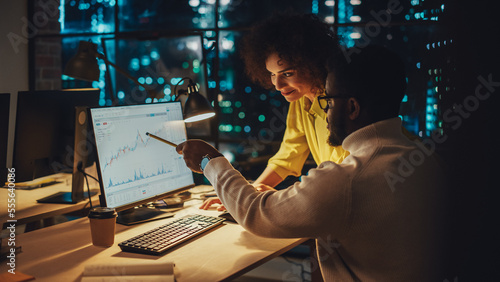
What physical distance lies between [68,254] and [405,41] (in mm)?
2753

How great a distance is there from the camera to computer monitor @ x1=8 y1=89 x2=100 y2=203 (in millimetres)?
1896

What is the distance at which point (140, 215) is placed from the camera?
1729 mm

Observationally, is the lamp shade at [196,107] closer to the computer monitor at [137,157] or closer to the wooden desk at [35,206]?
the computer monitor at [137,157]

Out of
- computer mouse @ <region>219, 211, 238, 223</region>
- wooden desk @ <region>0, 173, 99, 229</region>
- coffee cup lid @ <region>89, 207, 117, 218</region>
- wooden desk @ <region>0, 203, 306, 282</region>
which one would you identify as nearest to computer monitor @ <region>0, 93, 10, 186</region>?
wooden desk @ <region>0, 173, 99, 229</region>

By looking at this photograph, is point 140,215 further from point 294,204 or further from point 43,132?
point 294,204

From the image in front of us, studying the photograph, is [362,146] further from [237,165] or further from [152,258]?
[237,165]

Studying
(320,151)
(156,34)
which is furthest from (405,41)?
(156,34)

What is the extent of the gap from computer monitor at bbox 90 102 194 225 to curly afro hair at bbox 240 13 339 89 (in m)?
0.61

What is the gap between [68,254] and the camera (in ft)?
4.38

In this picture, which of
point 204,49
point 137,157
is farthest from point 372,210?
point 204,49

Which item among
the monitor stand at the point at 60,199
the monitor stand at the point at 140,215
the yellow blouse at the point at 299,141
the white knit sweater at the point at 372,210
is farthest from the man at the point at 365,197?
→ the monitor stand at the point at 60,199

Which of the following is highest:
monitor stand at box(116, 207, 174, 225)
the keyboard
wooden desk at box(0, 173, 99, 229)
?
wooden desk at box(0, 173, 99, 229)

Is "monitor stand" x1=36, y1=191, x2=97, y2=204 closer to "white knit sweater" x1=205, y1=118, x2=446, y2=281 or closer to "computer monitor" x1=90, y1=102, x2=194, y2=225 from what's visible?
"computer monitor" x1=90, y1=102, x2=194, y2=225

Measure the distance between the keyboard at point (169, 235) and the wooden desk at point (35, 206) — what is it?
1.86 ft
